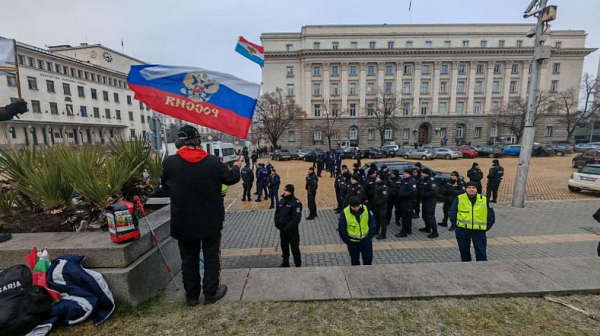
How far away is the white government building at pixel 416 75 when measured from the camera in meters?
51.4

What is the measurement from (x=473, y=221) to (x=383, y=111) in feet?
160

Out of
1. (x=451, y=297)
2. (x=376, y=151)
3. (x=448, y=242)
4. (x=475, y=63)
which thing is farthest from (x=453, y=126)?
(x=451, y=297)

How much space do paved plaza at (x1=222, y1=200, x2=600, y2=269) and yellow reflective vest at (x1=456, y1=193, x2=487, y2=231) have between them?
130 centimetres

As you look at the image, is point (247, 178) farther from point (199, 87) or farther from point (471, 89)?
point (471, 89)

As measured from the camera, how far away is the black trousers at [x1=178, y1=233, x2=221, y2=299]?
2852mm

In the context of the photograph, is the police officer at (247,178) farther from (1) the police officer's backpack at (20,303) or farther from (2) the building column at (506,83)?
(2) the building column at (506,83)

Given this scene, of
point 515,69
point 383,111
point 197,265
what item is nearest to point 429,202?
point 197,265

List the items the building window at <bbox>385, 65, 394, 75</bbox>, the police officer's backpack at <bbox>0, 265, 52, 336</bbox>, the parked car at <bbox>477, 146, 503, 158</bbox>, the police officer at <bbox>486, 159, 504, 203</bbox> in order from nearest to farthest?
the police officer's backpack at <bbox>0, 265, 52, 336</bbox> < the police officer at <bbox>486, 159, 504, 203</bbox> < the parked car at <bbox>477, 146, 503, 158</bbox> < the building window at <bbox>385, 65, 394, 75</bbox>

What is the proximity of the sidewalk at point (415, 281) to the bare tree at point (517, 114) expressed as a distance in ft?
185

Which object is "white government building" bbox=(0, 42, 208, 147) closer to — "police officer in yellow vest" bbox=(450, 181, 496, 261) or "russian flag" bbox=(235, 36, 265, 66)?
"russian flag" bbox=(235, 36, 265, 66)

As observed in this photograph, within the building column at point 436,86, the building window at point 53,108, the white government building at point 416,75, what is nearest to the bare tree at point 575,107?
the white government building at point 416,75

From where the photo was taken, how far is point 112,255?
9.12 feet

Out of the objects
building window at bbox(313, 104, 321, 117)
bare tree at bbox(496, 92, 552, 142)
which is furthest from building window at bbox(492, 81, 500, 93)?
building window at bbox(313, 104, 321, 117)

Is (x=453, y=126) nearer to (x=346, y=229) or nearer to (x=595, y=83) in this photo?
(x=595, y=83)
